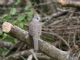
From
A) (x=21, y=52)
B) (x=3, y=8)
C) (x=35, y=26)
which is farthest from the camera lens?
(x=3, y=8)

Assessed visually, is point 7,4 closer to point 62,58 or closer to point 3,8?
point 3,8

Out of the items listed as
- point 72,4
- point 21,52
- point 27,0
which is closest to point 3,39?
point 21,52

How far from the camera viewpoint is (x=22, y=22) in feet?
12.9

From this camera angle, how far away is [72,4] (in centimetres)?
300

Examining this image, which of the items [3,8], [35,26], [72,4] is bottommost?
[3,8]

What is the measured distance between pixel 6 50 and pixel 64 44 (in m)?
0.77

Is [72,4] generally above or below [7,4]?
above

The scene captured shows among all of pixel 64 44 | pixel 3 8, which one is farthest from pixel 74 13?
pixel 3 8

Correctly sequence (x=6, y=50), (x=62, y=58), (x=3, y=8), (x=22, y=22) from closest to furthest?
1. (x=62, y=58)
2. (x=6, y=50)
3. (x=22, y=22)
4. (x=3, y=8)

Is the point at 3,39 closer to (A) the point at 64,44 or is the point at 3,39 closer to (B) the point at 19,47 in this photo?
(B) the point at 19,47

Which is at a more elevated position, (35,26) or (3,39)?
(35,26)

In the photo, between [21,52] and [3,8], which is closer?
[21,52]

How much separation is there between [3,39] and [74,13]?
47.1 inches

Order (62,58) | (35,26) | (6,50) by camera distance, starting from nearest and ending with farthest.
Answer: (62,58) → (35,26) → (6,50)
